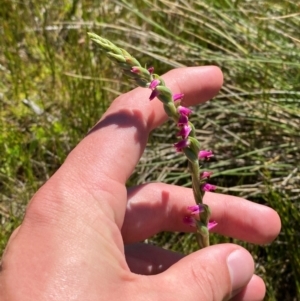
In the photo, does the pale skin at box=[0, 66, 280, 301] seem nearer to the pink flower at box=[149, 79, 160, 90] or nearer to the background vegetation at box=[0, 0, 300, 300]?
the pink flower at box=[149, 79, 160, 90]

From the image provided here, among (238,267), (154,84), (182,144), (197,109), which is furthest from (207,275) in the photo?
(197,109)

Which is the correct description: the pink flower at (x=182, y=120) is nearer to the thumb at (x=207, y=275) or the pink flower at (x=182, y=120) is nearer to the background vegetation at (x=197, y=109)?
the thumb at (x=207, y=275)

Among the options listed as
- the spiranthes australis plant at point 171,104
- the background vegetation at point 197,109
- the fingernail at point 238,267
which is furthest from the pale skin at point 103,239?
the background vegetation at point 197,109

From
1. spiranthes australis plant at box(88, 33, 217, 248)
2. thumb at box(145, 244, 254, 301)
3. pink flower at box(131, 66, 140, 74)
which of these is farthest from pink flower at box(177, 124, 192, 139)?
thumb at box(145, 244, 254, 301)

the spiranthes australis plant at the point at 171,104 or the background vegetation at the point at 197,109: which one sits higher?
the spiranthes australis plant at the point at 171,104

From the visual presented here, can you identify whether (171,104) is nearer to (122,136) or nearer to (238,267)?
(122,136)

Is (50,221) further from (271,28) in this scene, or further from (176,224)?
(271,28)

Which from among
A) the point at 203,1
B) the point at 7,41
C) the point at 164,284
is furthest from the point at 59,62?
the point at 164,284
